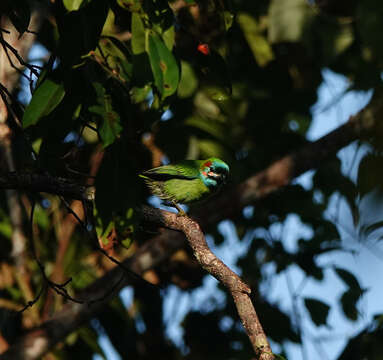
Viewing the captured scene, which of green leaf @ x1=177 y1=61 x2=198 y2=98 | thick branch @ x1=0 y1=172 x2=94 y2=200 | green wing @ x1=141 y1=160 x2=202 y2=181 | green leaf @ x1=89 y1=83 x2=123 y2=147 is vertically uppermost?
green leaf @ x1=89 y1=83 x2=123 y2=147

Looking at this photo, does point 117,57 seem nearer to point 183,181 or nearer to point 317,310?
point 183,181

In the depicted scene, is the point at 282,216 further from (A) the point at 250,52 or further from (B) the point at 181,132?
(A) the point at 250,52

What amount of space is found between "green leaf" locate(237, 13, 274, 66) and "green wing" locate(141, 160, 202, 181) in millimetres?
1719

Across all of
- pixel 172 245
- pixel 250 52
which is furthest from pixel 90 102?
pixel 250 52

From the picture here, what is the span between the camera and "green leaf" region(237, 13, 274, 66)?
218 inches

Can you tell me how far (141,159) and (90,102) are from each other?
3.16 m

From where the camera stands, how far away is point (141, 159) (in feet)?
19.0

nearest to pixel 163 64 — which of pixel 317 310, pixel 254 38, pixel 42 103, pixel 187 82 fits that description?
pixel 42 103

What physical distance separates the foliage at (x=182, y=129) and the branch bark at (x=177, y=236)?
11.1 inches

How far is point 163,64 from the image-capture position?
2773mm

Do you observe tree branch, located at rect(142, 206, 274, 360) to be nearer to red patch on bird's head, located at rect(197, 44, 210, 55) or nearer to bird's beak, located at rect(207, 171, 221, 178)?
red patch on bird's head, located at rect(197, 44, 210, 55)

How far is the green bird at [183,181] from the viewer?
4.34m

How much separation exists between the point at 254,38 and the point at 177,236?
2.15 metres

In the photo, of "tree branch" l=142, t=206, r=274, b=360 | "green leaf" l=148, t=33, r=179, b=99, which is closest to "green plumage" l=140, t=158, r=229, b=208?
"tree branch" l=142, t=206, r=274, b=360
